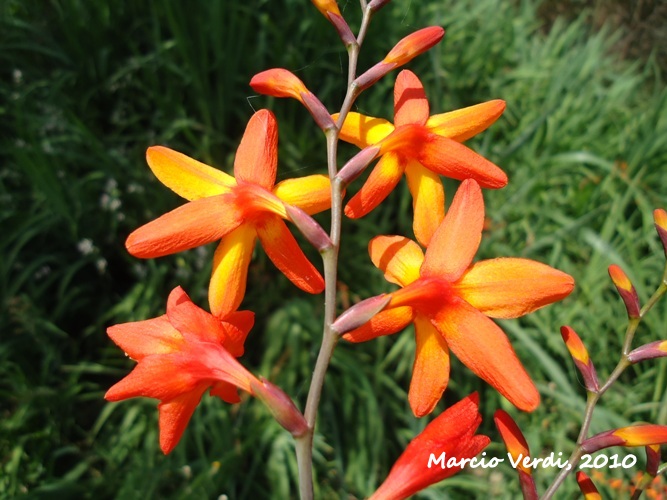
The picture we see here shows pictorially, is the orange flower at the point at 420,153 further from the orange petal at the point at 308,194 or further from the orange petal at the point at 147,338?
the orange petal at the point at 147,338

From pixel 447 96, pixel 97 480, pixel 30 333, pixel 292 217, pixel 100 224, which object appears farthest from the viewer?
pixel 447 96

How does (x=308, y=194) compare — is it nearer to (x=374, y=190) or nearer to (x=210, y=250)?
(x=374, y=190)

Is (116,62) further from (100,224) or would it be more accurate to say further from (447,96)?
(447,96)

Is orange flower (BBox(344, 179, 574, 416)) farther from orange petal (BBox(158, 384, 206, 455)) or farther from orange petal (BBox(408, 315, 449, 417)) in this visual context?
orange petal (BBox(158, 384, 206, 455))

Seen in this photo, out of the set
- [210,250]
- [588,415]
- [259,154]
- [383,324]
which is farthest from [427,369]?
[210,250]

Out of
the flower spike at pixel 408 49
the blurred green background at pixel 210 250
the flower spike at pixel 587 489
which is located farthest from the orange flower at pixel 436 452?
the blurred green background at pixel 210 250

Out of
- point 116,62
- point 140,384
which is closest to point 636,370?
point 116,62
